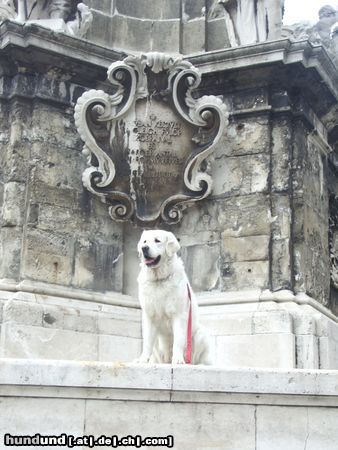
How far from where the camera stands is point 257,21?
11984 millimetres

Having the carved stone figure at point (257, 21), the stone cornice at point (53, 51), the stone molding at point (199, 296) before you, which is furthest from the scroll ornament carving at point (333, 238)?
the stone cornice at point (53, 51)

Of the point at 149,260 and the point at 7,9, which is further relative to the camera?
the point at 7,9

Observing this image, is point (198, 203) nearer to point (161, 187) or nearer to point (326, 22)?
point (161, 187)

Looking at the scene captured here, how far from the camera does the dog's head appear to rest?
8539 millimetres

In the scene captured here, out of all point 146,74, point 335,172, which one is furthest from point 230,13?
point 335,172

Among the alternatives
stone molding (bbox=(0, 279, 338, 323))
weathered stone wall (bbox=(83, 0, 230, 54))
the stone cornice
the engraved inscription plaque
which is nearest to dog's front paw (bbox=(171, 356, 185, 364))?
stone molding (bbox=(0, 279, 338, 323))

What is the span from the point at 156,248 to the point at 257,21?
4626mm

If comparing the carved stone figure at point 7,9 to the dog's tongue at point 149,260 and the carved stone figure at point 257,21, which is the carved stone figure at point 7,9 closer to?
the carved stone figure at point 257,21

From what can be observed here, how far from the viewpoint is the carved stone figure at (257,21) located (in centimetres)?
1195

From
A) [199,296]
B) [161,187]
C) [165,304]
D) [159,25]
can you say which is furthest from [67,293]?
[159,25]

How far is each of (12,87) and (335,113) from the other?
4382 millimetres

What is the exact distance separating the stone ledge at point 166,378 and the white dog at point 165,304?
4.18 ft

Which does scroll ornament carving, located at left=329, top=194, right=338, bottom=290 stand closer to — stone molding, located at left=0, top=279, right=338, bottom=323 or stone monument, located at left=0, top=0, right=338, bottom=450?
stone monument, located at left=0, top=0, right=338, bottom=450

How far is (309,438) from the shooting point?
7.21m
